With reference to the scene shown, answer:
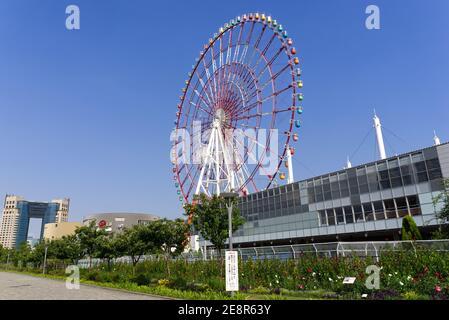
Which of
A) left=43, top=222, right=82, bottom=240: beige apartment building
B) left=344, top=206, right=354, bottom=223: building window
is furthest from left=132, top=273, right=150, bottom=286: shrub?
left=43, top=222, right=82, bottom=240: beige apartment building

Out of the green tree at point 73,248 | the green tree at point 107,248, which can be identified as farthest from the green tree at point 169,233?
the green tree at point 73,248

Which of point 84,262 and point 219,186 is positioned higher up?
point 219,186

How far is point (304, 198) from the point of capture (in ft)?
167

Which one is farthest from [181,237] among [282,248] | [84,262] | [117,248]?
[84,262]

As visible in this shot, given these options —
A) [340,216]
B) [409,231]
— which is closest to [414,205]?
[340,216]

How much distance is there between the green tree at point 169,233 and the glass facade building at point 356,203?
23.8 meters

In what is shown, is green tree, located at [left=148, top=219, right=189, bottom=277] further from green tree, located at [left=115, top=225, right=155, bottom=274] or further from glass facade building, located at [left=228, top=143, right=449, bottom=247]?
glass facade building, located at [left=228, top=143, right=449, bottom=247]

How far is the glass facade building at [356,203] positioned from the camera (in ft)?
125

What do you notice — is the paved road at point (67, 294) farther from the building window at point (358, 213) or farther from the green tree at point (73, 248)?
the building window at point (358, 213)

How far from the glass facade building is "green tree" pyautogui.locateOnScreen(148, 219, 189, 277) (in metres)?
23.8

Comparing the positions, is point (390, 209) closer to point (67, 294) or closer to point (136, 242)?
point (136, 242)
